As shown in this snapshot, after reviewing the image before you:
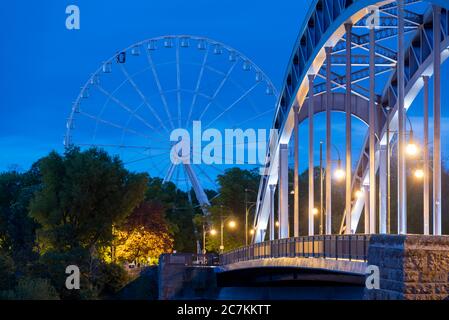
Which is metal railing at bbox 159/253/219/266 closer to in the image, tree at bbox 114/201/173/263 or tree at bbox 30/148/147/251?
tree at bbox 30/148/147/251

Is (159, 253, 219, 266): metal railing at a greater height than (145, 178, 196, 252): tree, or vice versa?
(145, 178, 196, 252): tree

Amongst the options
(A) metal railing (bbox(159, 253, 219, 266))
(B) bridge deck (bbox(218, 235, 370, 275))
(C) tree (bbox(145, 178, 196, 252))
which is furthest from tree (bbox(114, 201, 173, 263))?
(B) bridge deck (bbox(218, 235, 370, 275))

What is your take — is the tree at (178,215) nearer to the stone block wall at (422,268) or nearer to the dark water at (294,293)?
the dark water at (294,293)

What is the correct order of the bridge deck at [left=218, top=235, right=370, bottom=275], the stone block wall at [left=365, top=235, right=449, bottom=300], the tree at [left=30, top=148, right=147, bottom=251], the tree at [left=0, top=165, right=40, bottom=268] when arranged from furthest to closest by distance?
the tree at [left=0, top=165, right=40, bottom=268], the tree at [left=30, top=148, right=147, bottom=251], the bridge deck at [left=218, top=235, right=370, bottom=275], the stone block wall at [left=365, top=235, right=449, bottom=300]

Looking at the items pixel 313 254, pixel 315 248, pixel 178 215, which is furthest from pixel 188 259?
pixel 178 215

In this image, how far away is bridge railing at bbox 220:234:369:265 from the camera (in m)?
34.4

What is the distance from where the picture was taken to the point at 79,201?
244 ft

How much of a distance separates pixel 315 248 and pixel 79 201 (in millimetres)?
33774

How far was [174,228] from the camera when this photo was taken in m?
103

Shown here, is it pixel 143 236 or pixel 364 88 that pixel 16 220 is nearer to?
pixel 143 236

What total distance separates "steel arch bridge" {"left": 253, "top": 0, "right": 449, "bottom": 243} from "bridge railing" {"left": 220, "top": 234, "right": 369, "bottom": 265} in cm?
163

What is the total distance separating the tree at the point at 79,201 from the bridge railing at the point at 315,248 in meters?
12.9

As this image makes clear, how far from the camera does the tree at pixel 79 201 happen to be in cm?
7388
